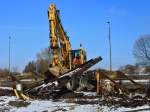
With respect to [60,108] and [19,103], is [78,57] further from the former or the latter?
[60,108]

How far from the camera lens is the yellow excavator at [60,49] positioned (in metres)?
39.2

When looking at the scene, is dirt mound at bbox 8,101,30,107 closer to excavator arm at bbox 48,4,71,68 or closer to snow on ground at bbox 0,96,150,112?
snow on ground at bbox 0,96,150,112

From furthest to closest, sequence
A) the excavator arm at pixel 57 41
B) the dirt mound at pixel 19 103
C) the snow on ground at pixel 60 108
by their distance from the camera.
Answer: the excavator arm at pixel 57 41 < the dirt mound at pixel 19 103 < the snow on ground at pixel 60 108

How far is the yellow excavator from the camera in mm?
39250

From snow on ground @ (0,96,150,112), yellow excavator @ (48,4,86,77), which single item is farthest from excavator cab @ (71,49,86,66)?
snow on ground @ (0,96,150,112)

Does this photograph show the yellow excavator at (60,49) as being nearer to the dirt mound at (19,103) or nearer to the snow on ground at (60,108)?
the dirt mound at (19,103)

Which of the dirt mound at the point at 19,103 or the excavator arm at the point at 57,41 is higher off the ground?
the excavator arm at the point at 57,41

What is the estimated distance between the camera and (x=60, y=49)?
133 ft

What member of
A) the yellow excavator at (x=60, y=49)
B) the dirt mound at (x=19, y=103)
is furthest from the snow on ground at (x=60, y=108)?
the yellow excavator at (x=60, y=49)

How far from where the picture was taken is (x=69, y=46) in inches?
1612

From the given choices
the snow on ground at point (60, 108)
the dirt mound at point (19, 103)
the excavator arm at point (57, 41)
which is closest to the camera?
the snow on ground at point (60, 108)

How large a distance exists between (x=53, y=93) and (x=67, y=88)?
1454 mm

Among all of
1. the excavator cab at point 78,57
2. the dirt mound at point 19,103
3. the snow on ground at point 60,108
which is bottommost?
the snow on ground at point 60,108

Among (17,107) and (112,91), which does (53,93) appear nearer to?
(112,91)
